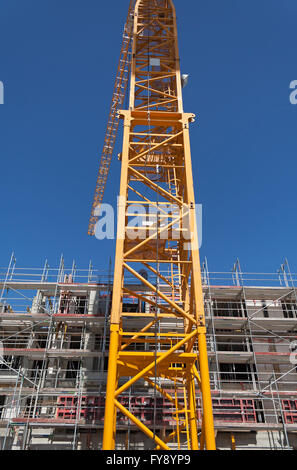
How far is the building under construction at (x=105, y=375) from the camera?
49.1 ft

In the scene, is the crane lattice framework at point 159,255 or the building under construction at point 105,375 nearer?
the crane lattice framework at point 159,255

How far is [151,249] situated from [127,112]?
16.4 ft

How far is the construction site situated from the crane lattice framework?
0.05 meters

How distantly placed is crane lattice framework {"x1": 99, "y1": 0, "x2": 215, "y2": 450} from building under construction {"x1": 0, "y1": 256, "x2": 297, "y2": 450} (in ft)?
5.49

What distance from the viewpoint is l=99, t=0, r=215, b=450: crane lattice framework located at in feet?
26.5

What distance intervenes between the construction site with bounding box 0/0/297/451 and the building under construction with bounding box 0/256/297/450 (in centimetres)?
7

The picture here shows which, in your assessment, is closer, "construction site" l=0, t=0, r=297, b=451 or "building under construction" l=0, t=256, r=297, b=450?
"construction site" l=0, t=0, r=297, b=451

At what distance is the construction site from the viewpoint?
383 inches

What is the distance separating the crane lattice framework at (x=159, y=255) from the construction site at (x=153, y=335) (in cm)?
5

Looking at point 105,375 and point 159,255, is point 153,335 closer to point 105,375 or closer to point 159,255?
point 159,255

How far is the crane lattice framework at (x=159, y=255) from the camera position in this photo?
8.07m

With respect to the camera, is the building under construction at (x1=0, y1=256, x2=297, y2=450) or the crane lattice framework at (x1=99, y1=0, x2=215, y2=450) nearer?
the crane lattice framework at (x1=99, y1=0, x2=215, y2=450)

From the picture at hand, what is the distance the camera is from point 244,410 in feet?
51.7
